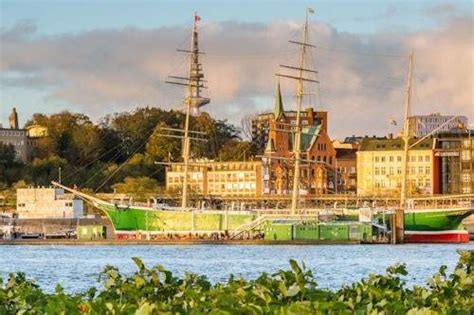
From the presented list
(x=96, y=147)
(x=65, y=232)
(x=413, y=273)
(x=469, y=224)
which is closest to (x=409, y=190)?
(x=469, y=224)

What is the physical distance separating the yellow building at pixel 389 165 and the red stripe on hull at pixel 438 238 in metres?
66.1

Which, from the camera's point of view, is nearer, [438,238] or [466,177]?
[438,238]

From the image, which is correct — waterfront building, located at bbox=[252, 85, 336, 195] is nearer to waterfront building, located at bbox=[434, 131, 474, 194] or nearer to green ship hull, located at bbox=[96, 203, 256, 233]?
waterfront building, located at bbox=[434, 131, 474, 194]

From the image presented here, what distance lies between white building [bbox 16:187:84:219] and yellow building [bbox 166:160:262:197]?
22492 mm

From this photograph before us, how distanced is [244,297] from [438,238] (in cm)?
9786

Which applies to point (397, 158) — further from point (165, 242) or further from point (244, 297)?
point (244, 297)

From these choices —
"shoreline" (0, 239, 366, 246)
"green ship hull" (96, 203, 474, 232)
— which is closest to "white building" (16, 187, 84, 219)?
"green ship hull" (96, 203, 474, 232)

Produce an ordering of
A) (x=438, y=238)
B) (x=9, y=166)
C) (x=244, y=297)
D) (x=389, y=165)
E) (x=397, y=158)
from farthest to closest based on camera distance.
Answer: (x=389, y=165), (x=9, y=166), (x=397, y=158), (x=438, y=238), (x=244, y=297)

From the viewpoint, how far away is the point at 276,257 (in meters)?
86.4

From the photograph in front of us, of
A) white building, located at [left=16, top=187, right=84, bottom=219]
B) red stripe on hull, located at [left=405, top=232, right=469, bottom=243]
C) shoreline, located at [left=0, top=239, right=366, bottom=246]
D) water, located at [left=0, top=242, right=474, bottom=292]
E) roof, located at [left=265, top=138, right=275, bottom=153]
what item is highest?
roof, located at [left=265, top=138, right=275, bottom=153]

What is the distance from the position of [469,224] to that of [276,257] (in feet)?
268

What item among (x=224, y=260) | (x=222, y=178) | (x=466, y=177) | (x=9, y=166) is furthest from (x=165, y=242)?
(x=9, y=166)

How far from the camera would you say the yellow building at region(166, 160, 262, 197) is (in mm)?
190125

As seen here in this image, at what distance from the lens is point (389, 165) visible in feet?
635
